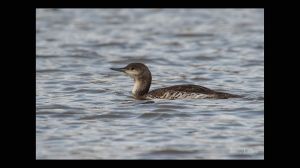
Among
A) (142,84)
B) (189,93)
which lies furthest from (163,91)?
(142,84)

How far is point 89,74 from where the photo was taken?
1680 cm

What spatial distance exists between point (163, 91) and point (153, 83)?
2.37m

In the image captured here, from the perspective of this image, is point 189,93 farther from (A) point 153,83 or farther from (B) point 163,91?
(A) point 153,83

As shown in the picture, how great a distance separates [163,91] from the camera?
13.6 metres

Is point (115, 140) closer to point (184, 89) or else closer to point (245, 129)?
point (245, 129)

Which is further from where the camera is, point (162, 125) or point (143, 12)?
point (143, 12)

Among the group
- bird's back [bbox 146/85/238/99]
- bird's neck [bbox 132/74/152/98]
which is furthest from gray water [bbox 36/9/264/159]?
bird's neck [bbox 132/74/152/98]

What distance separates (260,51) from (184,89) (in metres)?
6.84

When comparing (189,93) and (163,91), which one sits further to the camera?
(163,91)

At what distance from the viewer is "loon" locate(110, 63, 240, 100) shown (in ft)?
43.9

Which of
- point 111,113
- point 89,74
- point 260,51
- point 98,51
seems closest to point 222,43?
point 260,51

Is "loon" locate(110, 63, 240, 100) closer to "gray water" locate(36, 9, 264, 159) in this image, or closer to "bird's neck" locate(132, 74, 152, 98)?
"bird's neck" locate(132, 74, 152, 98)

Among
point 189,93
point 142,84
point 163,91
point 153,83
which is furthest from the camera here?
point 153,83

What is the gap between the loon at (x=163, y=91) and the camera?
527 inches
